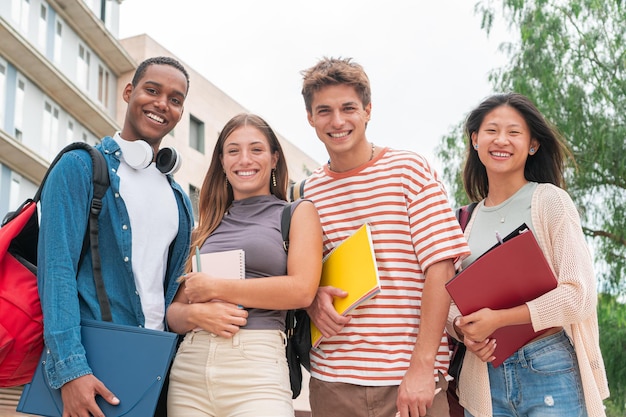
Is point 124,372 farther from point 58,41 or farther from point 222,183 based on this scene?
point 58,41

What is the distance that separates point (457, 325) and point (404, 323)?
8.7 inches

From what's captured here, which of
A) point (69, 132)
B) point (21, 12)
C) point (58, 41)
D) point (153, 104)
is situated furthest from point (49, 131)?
point (153, 104)

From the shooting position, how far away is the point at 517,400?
9.45ft

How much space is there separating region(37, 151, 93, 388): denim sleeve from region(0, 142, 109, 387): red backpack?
6 cm

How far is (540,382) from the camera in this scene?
2.84 metres

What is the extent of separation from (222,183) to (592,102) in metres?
9.28

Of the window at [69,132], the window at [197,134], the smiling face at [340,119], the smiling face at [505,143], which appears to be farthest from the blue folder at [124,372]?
the window at [197,134]

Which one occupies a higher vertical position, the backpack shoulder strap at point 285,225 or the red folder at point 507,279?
the backpack shoulder strap at point 285,225

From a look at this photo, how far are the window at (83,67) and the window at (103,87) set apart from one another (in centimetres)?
77

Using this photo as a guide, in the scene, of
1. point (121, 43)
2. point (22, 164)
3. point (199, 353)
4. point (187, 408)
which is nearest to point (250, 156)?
point (199, 353)

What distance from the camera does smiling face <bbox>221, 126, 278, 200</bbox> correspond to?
308cm

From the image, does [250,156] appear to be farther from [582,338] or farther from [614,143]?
[614,143]

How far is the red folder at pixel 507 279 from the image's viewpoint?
8.73 feet

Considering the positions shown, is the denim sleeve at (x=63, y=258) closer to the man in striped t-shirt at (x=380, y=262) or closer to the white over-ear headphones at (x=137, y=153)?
the white over-ear headphones at (x=137, y=153)
